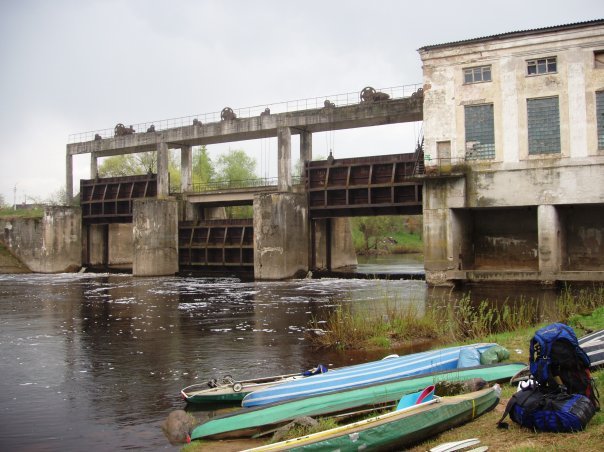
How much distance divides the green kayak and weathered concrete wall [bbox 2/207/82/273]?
3567cm

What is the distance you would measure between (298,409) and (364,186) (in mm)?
23569

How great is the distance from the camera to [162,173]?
3738 cm

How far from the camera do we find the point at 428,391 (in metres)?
6.19

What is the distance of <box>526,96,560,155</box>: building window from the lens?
2347cm

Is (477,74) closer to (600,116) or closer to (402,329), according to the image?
(600,116)

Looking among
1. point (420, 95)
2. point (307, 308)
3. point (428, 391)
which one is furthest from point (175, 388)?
point (420, 95)

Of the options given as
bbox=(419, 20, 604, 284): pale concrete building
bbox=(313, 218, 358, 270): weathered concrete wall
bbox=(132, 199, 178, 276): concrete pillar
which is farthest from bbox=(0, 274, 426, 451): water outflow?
bbox=(132, 199, 178, 276): concrete pillar

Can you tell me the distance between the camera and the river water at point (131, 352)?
25.0 ft

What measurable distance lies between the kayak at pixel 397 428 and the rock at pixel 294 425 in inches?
25.8

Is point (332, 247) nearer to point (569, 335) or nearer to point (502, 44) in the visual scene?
point (502, 44)

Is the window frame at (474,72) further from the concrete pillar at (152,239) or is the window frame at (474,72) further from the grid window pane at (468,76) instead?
the concrete pillar at (152,239)

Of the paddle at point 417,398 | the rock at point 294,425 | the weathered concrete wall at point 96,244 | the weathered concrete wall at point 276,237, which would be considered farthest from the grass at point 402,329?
the weathered concrete wall at point 96,244

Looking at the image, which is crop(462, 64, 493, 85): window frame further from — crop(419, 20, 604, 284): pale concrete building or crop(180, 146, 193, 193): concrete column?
crop(180, 146, 193, 193): concrete column

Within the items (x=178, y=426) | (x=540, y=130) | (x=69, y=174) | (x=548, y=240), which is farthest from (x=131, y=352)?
(x=69, y=174)
